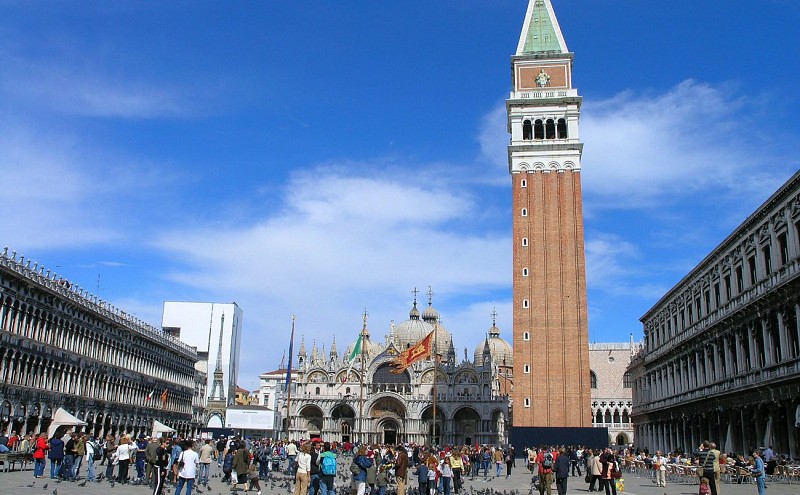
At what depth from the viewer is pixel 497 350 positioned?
99.8m

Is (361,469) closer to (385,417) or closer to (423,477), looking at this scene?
(423,477)

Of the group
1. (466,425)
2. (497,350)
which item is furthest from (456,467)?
(497,350)

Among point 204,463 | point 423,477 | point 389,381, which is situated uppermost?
point 389,381

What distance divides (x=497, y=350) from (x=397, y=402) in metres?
25.4

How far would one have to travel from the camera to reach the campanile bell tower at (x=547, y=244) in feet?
192

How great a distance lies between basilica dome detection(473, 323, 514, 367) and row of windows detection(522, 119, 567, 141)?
39798mm

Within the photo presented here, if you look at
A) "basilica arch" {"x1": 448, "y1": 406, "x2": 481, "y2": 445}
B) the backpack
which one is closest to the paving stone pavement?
the backpack

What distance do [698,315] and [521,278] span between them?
20.1 m

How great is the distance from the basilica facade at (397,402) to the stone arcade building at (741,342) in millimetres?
28441

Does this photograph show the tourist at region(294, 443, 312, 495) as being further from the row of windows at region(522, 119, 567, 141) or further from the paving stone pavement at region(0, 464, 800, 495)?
the row of windows at region(522, 119, 567, 141)

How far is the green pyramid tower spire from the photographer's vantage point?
6794 cm

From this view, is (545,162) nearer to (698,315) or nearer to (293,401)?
(698,315)

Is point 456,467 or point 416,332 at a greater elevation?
point 416,332

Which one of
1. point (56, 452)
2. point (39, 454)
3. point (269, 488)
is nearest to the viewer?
point (56, 452)
